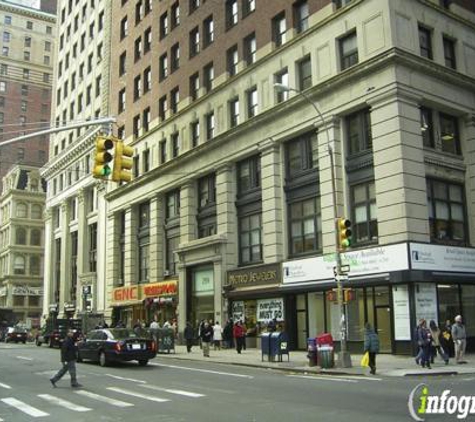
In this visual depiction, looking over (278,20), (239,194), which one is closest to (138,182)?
(239,194)

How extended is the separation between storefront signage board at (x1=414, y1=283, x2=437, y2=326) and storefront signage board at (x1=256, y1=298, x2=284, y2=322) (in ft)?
29.2

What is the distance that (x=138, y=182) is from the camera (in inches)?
1992

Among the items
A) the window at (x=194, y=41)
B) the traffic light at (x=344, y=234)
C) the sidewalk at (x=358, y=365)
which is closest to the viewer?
the sidewalk at (x=358, y=365)

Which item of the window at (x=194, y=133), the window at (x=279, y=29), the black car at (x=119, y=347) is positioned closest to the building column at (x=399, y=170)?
the window at (x=279, y=29)

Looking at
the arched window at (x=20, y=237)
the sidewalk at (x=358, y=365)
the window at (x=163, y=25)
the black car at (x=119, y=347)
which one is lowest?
the sidewalk at (x=358, y=365)

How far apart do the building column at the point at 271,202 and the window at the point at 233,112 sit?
434 centimetres

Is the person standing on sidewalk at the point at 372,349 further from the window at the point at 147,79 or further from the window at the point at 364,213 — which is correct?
the window at the point at 147,79

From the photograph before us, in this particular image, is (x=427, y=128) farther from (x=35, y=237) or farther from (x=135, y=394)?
(x=35, y=237)

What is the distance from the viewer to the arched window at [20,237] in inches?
3878

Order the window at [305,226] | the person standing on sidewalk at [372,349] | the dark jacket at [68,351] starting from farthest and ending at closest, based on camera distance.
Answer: the window at [305,226], the person standing on sidewalk at [372,349], the dark jacket at [68,351]

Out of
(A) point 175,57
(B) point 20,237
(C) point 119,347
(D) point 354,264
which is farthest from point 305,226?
(B) point 20,237

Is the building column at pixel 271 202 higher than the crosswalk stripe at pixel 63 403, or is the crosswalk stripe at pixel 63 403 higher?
the building column at pixel 271 202

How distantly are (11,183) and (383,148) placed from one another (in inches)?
3305

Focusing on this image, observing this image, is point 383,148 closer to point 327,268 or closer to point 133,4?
point 327,268
